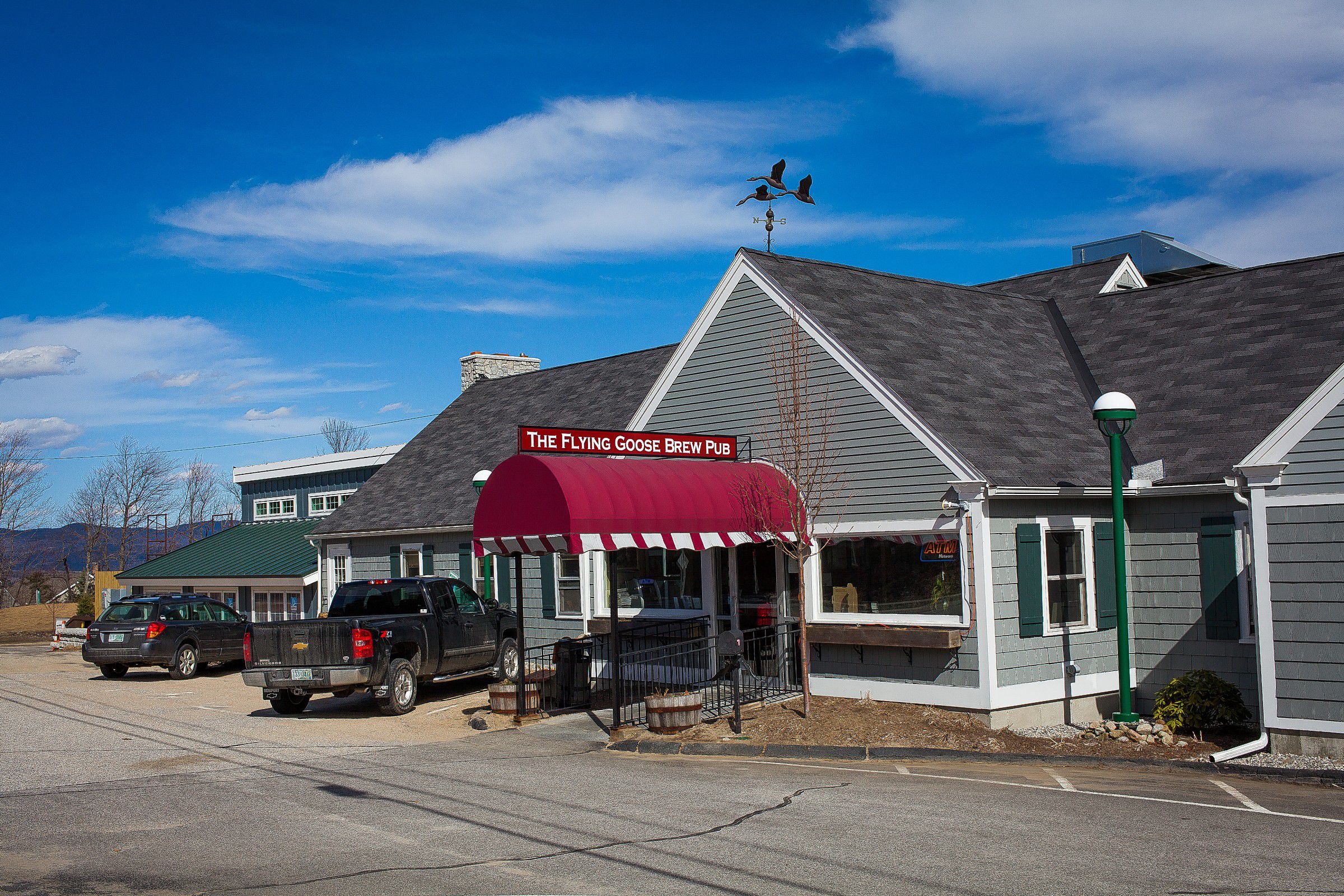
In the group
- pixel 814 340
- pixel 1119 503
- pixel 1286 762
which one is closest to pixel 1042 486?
pixel 1119 503

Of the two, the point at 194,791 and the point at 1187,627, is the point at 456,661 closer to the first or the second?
the point at 194,791

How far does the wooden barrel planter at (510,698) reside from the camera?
1633 centimetres

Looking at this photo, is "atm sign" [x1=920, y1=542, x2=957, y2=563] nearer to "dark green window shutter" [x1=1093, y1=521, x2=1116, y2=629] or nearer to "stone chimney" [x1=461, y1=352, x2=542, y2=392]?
"dark green window shutter" [x1=1093, y1=521, x2=1116, y2=629]

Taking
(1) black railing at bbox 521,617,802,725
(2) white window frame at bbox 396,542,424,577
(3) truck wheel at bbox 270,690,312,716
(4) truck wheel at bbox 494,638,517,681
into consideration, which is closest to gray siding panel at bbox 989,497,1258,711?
(1) black railing at bbox 521,617,802,725

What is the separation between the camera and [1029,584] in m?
14.4

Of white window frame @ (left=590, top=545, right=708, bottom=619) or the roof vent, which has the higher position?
the roof vent

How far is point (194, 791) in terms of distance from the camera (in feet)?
36.8

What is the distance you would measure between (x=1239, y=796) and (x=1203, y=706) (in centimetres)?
342

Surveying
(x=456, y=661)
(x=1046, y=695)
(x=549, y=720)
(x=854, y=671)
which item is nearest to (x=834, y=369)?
(x=854, y=671)

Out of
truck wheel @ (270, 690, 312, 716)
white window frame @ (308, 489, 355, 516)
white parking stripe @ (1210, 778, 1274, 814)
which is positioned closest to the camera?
white parking stripe @ (1210, 778, 1274, 814)

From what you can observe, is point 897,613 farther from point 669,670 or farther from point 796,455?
point 669,670

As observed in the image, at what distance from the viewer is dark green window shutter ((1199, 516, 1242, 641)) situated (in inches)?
567

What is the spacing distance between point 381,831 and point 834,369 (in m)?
9.04

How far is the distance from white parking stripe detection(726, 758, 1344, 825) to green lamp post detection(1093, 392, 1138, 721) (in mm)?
3095
